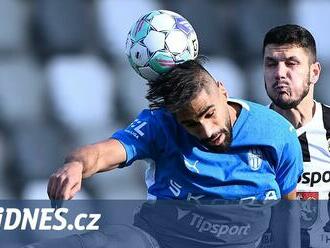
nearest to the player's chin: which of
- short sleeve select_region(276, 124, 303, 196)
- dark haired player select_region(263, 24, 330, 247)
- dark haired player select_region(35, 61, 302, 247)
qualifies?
dark haired player select_region(35, 61, 302, 247)

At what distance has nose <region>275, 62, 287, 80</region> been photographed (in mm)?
4141

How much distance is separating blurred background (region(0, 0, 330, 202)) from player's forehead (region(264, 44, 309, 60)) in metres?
1.68

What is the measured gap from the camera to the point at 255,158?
3488mm

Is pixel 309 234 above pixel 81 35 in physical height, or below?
below

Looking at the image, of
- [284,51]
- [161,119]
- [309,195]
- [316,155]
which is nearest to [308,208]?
[309,195]

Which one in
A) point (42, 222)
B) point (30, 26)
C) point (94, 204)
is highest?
point (30, 26)

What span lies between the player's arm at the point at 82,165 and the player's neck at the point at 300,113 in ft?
3.84

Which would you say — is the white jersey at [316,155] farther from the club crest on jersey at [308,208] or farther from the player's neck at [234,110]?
the player's neck at [234,110]

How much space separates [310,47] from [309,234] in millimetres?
816

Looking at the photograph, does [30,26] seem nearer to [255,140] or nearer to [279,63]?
[279,63]

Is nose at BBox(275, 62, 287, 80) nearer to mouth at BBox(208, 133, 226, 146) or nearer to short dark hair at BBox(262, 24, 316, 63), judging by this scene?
short dark hair at BBox(262, 24, 316, 63)

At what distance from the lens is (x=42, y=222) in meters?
3.95

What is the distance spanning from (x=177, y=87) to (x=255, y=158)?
44 centimetres

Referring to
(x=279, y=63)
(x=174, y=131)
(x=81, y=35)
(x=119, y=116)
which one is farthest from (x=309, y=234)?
(x=81, y=35)
